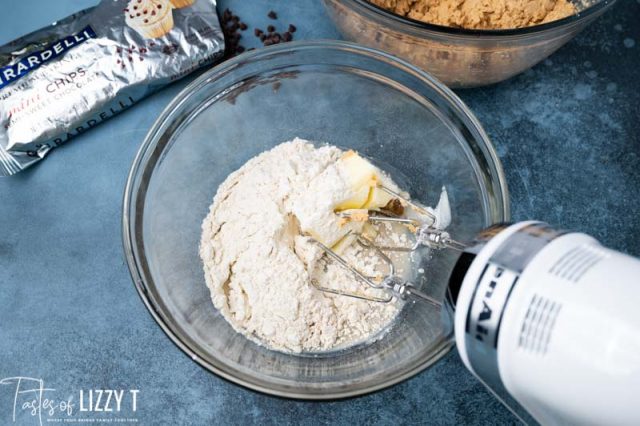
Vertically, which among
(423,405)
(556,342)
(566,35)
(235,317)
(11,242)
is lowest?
(423,405)

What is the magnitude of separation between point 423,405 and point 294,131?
2.05ft

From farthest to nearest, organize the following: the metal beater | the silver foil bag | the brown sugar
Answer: the silver foil bag < the brown sugar < the metal beater

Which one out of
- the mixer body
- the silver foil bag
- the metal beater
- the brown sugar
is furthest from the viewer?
the silver foil bag

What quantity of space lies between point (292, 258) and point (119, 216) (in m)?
0.47

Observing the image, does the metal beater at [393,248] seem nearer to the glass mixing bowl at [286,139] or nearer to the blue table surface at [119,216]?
the glass mixing bowl at [286,139]

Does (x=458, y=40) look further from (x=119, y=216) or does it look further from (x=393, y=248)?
(x=119, y=216)

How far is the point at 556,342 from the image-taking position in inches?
27.7

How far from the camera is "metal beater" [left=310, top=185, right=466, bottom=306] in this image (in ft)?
3.59

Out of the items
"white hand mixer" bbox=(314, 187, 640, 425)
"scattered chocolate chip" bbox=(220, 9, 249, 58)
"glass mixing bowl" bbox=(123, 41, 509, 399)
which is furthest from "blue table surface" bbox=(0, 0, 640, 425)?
"white hand mixer" bbox=(314, 187, 640, 425)

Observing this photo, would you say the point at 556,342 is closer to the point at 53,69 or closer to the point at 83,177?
the point at 83,177

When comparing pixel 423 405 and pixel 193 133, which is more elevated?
pixel 193 133

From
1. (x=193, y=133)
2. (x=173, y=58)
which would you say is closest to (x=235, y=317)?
(x=193, y=133)

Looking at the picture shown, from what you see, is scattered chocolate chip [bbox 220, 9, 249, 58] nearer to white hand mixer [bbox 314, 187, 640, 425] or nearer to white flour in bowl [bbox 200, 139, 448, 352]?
white flour in bowl [bbox 200, 139, 448, 352]

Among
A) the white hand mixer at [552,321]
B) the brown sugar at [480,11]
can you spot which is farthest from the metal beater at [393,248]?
the brown sugar at [480,11]
